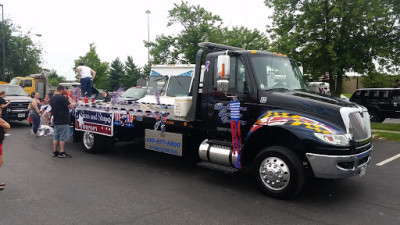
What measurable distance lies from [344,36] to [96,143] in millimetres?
10864

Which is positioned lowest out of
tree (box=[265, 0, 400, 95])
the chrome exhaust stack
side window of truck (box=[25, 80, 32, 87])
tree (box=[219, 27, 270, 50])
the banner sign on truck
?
the chrome exhaust stack

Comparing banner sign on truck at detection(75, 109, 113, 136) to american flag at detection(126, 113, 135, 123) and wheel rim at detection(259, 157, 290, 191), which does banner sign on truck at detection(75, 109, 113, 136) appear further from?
wheel rim at detection(259, 157, 290, 191)

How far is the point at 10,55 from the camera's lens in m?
30.4

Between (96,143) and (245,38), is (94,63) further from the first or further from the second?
(96,143)

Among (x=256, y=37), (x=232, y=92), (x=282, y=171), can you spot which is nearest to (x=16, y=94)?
(x=232, y=92)

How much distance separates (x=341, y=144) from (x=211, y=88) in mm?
2427

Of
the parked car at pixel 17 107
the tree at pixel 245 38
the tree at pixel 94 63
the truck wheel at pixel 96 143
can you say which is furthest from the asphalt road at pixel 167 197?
the tree at pixel 94 63

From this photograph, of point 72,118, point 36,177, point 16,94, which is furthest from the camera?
point 16,94

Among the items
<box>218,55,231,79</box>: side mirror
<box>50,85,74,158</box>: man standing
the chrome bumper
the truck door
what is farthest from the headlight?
<box>50,85,74,158</box>: man standing

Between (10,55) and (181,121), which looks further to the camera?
(10,55)

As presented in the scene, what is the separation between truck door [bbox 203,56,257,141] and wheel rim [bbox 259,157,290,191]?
0.66 metres

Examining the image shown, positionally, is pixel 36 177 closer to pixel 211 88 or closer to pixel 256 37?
pixel 211 88

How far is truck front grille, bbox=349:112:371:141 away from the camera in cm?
488

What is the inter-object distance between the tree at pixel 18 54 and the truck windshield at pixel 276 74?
1207 inches
